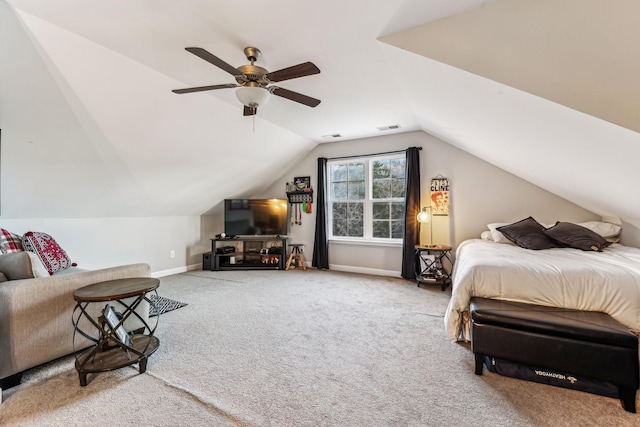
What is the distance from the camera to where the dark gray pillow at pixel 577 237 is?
2791 mm

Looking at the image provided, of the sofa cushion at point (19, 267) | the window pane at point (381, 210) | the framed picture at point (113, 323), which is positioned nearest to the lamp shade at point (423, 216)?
the window pane at point (381, 210)

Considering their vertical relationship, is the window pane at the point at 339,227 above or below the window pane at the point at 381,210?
below

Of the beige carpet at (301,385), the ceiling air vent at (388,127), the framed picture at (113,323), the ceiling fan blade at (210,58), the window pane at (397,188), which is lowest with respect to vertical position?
the beige carpet at (301,385)

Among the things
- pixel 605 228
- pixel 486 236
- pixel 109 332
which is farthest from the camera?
pixel 486 236

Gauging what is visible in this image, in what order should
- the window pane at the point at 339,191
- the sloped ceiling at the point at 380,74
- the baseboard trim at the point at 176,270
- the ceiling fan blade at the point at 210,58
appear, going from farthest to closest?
the window pane at the point at 339,191 → the baseboard trim at the point at 176,270 → the ceiling fan blade at the point at 210,58 → the sloped ceiling at the point at 380,74

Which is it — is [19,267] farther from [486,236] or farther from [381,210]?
[486,236]

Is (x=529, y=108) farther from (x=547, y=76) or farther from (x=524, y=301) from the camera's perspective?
(x=524, y=301)

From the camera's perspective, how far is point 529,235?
3.15 metres

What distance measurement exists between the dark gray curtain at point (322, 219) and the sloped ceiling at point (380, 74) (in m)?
1.57

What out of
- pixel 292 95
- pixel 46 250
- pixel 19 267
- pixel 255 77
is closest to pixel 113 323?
pixel 19 267

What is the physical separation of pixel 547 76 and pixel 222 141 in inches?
135

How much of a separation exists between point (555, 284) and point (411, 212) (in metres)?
2.44

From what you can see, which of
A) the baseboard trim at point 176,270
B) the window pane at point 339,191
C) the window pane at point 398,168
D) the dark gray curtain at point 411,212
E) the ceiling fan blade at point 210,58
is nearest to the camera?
the ceiling fan blade at point 210,58

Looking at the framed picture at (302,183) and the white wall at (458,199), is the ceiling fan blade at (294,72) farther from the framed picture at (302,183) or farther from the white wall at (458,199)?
the framed picture at (302,183)
